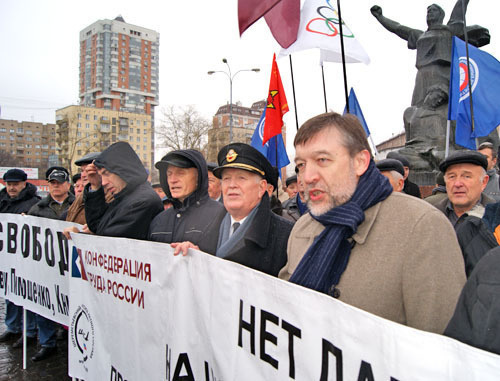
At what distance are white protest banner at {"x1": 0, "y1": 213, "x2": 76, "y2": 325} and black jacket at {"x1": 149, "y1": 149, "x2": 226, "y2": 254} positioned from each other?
3.26 ft

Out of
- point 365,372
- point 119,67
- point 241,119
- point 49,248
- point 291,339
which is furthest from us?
point 119,67

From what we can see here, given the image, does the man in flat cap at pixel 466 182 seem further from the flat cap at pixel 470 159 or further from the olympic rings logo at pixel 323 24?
the olympic rings logo at pixel 323 24

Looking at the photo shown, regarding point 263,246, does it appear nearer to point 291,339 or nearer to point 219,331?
point 219,331

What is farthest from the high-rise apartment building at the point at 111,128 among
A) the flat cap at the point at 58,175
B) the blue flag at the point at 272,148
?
the flat cap at the point at 58,175

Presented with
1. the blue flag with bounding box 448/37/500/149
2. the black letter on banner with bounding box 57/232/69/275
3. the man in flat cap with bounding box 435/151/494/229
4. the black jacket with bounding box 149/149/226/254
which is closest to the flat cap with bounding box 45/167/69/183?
the black letter on banner with bounding box 57/232/69/275

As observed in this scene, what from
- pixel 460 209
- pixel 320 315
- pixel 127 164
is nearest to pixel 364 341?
pixel 320 315

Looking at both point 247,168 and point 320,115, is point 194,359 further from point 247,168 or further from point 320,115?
point 320,115

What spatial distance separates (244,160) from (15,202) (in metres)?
4.45

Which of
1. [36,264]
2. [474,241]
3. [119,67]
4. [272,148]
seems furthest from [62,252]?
[119,67]

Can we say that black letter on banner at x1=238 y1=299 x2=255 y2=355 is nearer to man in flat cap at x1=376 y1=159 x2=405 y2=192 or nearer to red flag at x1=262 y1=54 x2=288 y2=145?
man in flat cap at x1=376 y1=159 x2=405 y2=192

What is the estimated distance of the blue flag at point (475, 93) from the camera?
5414 mm

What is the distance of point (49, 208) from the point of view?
5.31 meters

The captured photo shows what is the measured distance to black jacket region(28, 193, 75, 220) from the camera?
524cm

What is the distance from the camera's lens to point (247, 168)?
2754 millimetres
